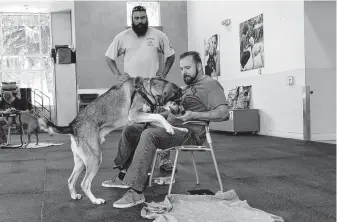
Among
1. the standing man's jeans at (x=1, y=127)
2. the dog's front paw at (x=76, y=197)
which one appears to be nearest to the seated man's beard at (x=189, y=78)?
the dog's front paw at (x=76, y=197)

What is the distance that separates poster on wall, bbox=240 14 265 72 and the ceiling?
19.4ft

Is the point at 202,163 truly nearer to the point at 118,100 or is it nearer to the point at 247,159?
the point at 247,159

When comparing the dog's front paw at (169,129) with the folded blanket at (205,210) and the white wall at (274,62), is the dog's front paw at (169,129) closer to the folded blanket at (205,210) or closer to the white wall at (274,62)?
the folded blanket at (205,210)

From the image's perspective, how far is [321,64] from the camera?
270 inches

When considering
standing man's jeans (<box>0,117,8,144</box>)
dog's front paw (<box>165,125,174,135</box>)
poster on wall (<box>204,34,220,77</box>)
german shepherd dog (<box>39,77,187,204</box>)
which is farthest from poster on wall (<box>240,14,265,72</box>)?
dog's front paw (<box>165,125,174,135</box>)

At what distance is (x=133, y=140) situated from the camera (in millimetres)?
3404

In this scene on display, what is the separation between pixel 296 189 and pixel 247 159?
1765 millimetres

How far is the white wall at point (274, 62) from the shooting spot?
7004 mm

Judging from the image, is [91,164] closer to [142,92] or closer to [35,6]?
[142,92]

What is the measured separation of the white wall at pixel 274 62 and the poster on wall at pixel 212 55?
27cm

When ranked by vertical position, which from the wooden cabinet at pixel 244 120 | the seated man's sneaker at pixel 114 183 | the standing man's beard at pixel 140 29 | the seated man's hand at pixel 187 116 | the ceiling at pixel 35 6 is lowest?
the seated man's sneaker at pixel 114 183

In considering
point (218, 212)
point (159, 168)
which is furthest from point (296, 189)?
point (159, 168)

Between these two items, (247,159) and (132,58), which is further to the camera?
(247,159)

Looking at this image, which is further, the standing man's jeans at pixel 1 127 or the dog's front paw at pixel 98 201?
the standing man's jeans at pixel 1 127
